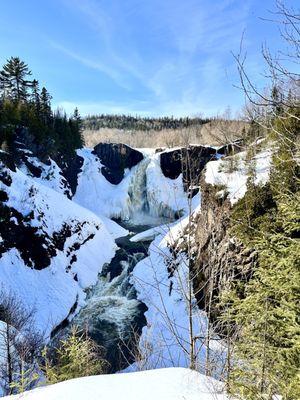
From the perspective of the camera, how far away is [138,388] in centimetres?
582

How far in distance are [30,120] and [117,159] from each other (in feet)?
60.0

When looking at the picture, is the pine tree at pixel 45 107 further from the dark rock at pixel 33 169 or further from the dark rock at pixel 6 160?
the dark rock at pixel 6 160

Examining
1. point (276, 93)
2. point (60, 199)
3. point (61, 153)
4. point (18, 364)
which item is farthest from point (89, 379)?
point (61, 153)

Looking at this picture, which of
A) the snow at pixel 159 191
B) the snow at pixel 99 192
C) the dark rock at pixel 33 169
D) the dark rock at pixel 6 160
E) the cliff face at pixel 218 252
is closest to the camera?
the cliff face at pixel 218 252

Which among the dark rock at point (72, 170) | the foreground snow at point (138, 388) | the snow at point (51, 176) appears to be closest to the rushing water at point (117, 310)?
the foreground snow at point (138, 388)

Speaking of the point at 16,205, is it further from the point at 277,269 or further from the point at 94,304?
the point at 277,269

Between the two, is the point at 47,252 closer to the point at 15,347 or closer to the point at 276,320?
the point at 15,347

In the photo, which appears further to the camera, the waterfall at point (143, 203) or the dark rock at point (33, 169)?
the waterfall at point (143, 203)

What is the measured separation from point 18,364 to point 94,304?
10114 millimetres

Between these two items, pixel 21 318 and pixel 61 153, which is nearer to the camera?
pixel 21 318

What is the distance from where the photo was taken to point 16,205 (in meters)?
23.8

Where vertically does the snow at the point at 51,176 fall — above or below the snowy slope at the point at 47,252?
above

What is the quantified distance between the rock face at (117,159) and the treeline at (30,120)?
4.92m

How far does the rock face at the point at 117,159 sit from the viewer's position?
5675 centimetres
